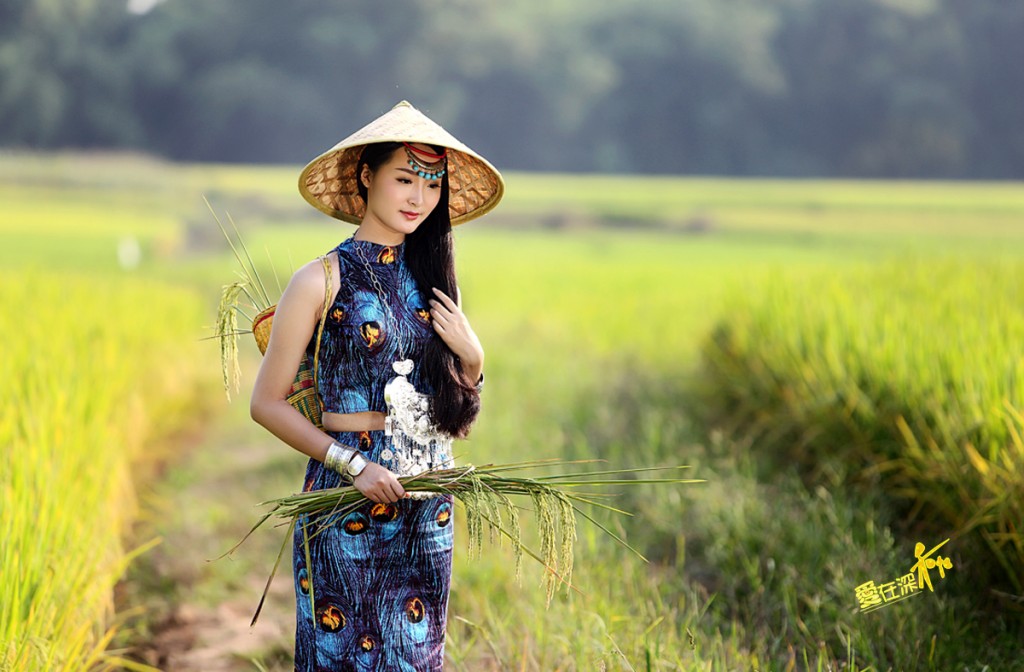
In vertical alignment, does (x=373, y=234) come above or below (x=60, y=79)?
below

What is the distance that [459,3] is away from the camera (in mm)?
39000

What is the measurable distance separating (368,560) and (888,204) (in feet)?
77.0

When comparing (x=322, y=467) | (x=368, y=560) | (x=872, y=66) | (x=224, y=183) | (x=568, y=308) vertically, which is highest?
(x=872, y=66)

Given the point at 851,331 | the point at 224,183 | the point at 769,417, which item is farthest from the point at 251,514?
the point at 224,183

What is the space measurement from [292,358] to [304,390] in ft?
0.35

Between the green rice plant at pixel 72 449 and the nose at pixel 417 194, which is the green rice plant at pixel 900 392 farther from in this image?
the green rice plant at pixel 72 449

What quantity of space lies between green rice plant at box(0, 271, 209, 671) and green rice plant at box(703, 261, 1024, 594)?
2.17 metres

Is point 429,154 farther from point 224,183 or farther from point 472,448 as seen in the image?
point 224,183

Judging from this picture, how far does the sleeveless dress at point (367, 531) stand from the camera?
1.88 m

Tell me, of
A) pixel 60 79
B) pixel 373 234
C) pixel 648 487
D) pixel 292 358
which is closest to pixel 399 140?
pixel 373 234

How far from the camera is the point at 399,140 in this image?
1804mm

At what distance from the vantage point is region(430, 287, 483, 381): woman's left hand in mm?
1891

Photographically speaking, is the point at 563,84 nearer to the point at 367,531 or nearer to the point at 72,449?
the point at 72,449

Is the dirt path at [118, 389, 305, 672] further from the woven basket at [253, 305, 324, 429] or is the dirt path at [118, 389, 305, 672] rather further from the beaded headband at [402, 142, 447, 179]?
the beaded headband at [402, 142, 447, 179]
